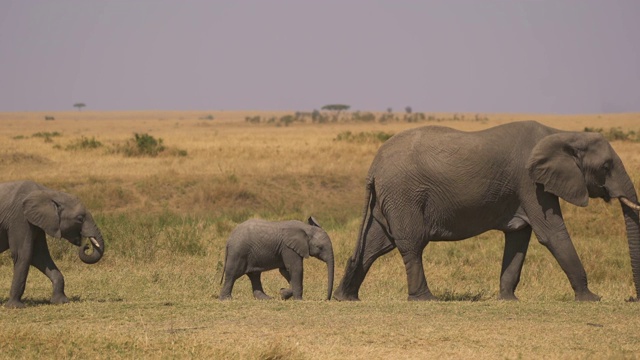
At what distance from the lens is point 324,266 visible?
54.1ft

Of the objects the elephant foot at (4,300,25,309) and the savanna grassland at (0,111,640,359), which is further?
the elephant foot at (4,300,25,309)

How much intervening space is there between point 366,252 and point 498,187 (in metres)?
1.82

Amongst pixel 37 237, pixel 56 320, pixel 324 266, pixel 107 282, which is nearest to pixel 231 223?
pixel 324 266

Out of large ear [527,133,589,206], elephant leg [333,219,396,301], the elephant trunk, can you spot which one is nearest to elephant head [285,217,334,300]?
elephant leg [333,219,396,301]

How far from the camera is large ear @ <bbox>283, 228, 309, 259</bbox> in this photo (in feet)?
43.5

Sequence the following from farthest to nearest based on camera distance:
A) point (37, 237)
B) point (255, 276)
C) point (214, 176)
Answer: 1. point (214, 176)
2. point (255, 276)
3. point (37, 237)

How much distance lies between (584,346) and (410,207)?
3.45 metres

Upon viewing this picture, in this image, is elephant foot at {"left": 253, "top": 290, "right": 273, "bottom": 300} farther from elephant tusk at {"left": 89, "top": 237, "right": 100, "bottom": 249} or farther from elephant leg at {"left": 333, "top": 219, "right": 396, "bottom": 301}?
elephant tusk at {"left": 89, "top": 237, "right": 100, "bottom": 249}

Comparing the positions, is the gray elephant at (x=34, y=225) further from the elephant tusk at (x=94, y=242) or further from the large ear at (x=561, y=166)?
the large ear at (x=561, y=166)

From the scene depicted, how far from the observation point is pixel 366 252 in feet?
42.3

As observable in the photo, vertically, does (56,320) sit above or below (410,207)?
below

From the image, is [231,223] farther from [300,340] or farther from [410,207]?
[300,340]

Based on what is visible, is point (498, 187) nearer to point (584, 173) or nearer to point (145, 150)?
point (584, 173)

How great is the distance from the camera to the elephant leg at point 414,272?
12.3 m
